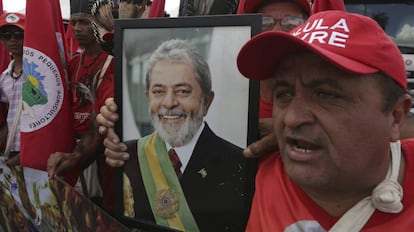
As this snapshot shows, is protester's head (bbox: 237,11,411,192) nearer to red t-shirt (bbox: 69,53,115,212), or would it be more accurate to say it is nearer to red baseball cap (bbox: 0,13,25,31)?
red t-shirt (bbox: 69,53,115,212)

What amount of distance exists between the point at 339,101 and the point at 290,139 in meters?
0.16

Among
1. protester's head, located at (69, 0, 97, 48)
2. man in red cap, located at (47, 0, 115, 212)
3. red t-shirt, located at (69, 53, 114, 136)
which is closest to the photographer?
man in red cap, located at (47, 0, 115, 212)

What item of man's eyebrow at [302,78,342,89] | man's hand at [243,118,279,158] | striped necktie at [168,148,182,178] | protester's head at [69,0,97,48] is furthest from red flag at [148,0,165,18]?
man's eyebrow at [302,78,342,89]

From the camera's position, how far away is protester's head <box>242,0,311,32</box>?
179 cm

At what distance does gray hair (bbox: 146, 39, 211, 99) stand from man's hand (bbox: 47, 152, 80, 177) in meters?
0.79

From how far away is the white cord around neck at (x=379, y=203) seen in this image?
3.57ft

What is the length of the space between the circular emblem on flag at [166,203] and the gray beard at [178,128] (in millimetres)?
182

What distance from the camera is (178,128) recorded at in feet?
5.20

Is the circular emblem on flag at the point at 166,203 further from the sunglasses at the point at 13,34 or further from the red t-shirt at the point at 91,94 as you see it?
the sunglasses at the point at 13,34

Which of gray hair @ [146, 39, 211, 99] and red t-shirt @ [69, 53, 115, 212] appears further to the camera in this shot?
red t-shirt @ [69, 53, 115, 212]

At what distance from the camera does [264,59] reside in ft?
3.98

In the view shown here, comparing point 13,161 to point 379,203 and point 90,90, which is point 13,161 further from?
point 379,203

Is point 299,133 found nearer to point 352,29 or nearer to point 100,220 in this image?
point 352,29

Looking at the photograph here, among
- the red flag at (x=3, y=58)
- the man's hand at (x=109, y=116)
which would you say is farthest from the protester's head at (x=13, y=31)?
the man's hand at (x=109, y=116)
